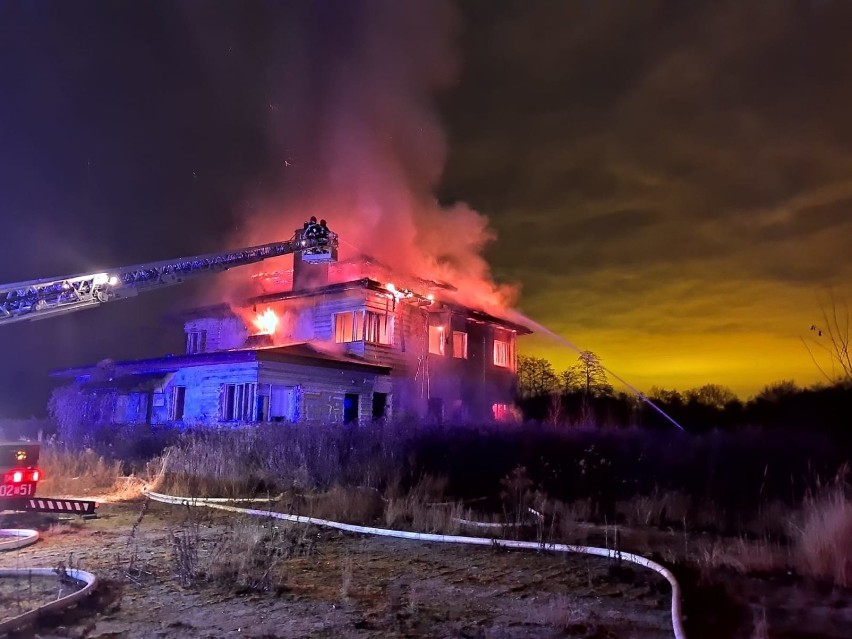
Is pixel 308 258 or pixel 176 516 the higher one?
pixel 308 258

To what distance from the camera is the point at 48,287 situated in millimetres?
15031

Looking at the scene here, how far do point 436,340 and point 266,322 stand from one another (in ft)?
24.9

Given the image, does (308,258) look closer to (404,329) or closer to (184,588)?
(404,329)

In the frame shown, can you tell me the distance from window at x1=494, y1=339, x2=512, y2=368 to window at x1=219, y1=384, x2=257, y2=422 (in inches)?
538

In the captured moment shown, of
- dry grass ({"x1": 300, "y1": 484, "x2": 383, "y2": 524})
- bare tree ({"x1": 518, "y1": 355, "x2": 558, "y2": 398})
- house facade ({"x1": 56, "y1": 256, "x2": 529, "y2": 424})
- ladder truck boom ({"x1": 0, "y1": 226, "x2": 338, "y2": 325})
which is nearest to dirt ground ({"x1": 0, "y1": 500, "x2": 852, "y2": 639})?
dry grass ({"x1": 300, "y1": 484, "x2": 383, "y2": 524})

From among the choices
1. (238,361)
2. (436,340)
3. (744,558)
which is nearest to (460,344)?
(436,340)

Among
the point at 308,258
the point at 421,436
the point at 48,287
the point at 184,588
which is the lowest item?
the point at 184,588

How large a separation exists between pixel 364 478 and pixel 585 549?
18.9ft

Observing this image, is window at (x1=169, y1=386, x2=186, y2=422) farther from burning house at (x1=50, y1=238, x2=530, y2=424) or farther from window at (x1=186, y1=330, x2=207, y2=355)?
window at (x1=186, y1=330, x2=207, y2=355)

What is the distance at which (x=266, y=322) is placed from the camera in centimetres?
2811

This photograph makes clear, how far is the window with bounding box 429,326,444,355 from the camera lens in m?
28.3

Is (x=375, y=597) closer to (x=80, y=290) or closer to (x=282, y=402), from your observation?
(x=80, y=290)

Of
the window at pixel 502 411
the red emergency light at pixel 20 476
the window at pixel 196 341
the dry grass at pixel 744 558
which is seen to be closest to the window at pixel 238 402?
the window at pixel 196 341

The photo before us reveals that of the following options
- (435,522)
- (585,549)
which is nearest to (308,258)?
(435,522)
